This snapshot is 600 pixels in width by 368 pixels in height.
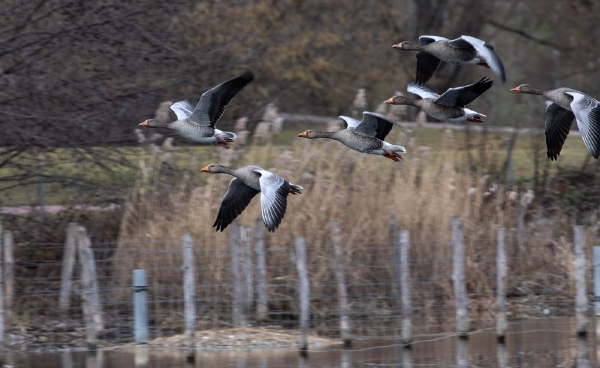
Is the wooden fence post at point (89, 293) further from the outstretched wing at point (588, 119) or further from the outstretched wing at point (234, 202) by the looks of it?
the outstretched wing at point (588, 119)

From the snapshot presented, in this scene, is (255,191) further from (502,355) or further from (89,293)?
(502,355)

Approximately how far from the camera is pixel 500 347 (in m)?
12.1

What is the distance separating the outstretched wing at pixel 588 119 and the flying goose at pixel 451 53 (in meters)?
0.94

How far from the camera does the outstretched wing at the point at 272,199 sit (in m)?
8.26

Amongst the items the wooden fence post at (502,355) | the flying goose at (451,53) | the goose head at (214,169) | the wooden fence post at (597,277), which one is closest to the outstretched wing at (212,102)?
the goose head at (214,169)

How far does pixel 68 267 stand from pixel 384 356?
15.6 feet

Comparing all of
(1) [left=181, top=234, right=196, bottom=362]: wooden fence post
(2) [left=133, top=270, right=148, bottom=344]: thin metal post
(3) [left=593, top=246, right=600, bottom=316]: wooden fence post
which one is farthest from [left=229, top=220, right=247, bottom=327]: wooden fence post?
(3) [left=593, top=246, right=600, bottom=316]: wooden fence post

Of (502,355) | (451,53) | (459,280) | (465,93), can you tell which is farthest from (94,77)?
(502,355)

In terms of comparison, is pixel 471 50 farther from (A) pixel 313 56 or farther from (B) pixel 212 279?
(A) pixel 313 56

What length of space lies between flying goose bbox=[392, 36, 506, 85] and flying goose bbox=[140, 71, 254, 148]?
1.79 m

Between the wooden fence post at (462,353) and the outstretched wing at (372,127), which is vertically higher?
the outstretched wing at (372,127)

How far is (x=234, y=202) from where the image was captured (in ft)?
32.8

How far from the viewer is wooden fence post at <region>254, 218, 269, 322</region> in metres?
12.5

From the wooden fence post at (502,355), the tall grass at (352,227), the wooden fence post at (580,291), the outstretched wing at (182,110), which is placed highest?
the outstretched wing at (182,110)
